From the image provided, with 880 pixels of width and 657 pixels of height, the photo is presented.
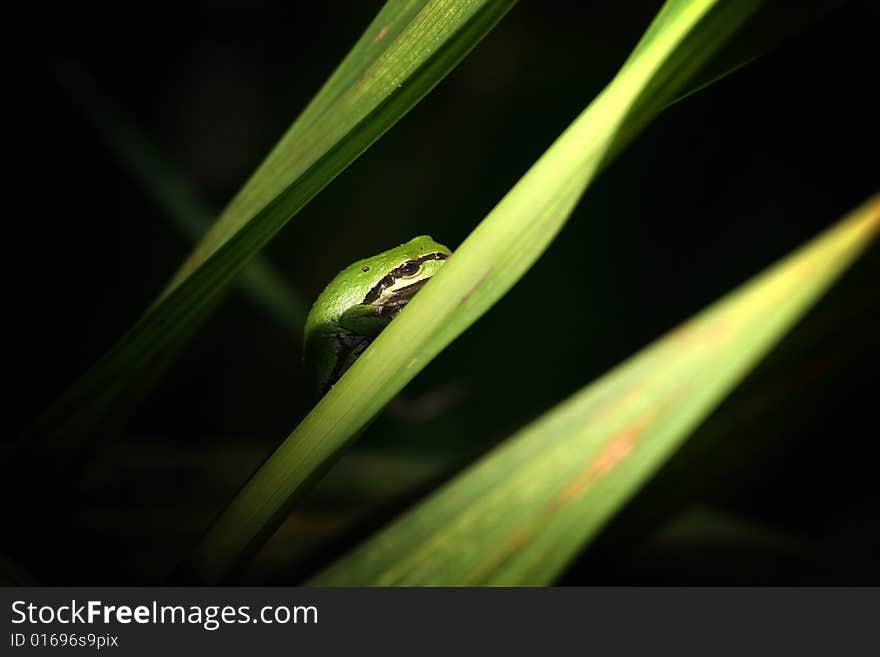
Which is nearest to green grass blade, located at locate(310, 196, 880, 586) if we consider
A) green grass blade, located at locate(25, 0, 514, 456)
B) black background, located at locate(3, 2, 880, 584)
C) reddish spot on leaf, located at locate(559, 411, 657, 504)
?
reddish spot on leaf, located at locate(559, 411, 657, 504)

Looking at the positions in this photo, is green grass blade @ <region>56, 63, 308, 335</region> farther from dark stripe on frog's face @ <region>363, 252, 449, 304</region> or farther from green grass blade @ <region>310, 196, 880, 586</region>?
green grass blade @ <region>310, 196, 880, 586</region>

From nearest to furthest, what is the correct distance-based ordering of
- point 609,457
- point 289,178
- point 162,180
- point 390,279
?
point 609,457 < point 289,178 < point 390,279 < point 162,180

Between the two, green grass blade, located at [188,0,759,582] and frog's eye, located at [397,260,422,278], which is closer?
green grass blade, located at [188,0,759,582]

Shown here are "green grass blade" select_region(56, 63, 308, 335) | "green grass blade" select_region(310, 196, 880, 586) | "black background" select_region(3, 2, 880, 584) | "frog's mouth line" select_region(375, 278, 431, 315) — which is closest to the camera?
"green grass blade" select_region(310, 196, 880, 586)

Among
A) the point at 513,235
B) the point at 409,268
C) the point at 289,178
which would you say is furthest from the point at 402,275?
the point at 513,235

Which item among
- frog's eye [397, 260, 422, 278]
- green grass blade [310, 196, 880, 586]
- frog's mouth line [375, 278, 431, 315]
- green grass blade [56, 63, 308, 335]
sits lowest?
green grass blade [56, 63, 308, 335]

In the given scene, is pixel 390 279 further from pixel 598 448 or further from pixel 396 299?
pixel 598 448
